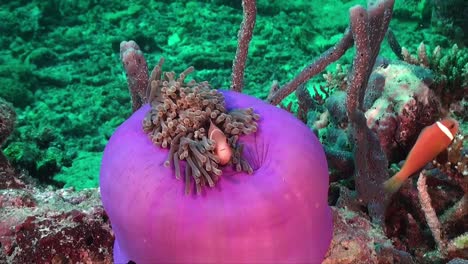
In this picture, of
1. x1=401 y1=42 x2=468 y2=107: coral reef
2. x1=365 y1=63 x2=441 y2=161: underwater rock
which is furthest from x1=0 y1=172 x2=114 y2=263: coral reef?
x1=401 y1=42 x2=468 y2=107: coral reef

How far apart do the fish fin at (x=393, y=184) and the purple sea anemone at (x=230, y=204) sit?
709mm

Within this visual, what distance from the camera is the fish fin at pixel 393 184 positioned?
250 cm

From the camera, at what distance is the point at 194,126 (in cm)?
192

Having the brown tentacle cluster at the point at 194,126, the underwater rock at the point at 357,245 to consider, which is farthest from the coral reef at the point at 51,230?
the underwater rock at the point at 357,245

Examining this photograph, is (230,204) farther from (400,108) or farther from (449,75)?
(449,75)

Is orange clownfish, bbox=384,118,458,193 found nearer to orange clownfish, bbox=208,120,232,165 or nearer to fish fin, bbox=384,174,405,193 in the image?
fish fin, bbox=384,174,405,193

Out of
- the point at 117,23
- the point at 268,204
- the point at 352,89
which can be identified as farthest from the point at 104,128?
the point at 268,204

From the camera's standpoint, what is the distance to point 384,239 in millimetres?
2387

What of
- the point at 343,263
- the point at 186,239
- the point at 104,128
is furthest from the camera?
the point at 104,128

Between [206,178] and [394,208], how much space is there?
158cm

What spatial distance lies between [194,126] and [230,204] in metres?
0.41

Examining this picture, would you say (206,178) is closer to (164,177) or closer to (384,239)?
(164,177)

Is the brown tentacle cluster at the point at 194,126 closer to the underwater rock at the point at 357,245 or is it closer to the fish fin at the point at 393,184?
the underwater rock at the point at 357,245

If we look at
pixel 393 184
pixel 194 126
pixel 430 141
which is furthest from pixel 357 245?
pixel 194 126
